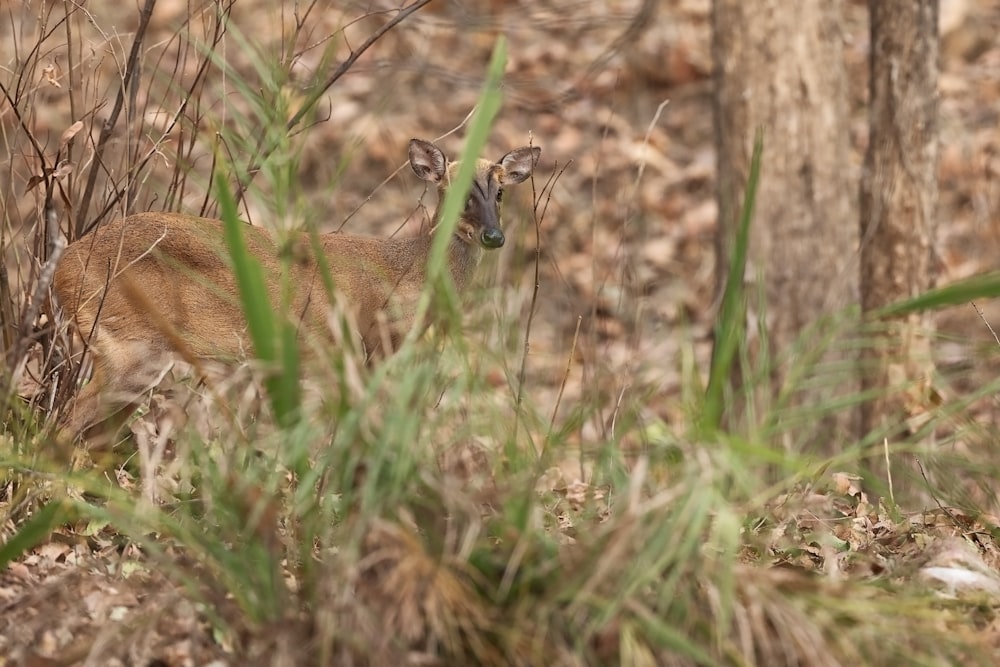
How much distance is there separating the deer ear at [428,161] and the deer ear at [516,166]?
26 cm

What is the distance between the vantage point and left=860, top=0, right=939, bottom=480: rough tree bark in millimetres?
5855

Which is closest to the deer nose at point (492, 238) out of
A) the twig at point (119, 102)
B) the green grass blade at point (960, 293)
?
the twig at point (119, 102)

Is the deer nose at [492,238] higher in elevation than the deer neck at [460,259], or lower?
higher

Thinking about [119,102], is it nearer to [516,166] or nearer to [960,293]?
[516,166]

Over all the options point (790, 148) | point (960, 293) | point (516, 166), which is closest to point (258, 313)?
point (960, 293)

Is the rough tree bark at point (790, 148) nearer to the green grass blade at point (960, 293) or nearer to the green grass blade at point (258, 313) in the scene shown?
the green grass blade at point (960, 293)

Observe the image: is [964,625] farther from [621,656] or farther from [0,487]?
[0,487]

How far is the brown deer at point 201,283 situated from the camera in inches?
193

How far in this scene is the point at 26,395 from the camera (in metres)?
4.73

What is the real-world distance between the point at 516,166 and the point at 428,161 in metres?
0.37

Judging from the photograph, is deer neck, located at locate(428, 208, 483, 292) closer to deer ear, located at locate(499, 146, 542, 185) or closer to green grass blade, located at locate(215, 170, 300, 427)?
deer ear, located at locate(499, 146, 542, 185)

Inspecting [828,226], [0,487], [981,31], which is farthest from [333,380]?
[981,31]

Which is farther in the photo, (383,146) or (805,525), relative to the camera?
(383,146)

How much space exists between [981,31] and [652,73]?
102 inches
